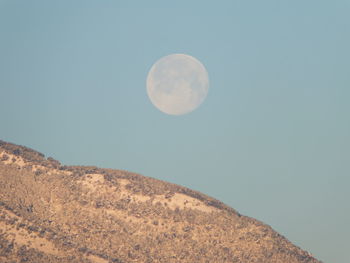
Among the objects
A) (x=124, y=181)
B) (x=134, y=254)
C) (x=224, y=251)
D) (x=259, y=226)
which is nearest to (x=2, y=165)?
(x=124, y=181)

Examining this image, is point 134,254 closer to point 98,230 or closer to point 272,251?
point 98,230

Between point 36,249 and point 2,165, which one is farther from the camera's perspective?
point 2,165

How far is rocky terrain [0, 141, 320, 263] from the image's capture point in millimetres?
45406

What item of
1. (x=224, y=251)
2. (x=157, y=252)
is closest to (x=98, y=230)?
(x=157, y=252)

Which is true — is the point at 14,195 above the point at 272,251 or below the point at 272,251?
below

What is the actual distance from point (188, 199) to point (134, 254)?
1250 cm

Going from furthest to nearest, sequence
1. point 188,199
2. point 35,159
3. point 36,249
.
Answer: point 35,159 → point 188,199 → point 36,249

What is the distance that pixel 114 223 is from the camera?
5106cm

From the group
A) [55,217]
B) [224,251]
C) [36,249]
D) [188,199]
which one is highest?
[188,199]

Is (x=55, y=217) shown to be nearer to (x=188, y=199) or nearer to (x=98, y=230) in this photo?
(x=98, y=230)

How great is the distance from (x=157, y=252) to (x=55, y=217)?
14306 mm

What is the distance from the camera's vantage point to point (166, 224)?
51594mm

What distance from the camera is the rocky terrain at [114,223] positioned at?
45.4 meters

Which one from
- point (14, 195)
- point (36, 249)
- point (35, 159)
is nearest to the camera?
point (36, 249)
